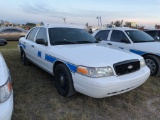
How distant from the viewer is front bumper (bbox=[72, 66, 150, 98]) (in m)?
3.32

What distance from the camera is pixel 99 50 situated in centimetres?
426

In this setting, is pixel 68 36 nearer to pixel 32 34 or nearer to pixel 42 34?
pixel 42 34

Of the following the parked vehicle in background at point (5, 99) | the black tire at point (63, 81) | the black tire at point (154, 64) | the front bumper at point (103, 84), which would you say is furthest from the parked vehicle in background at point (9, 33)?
the parked vehicle in background at point (5, 99)

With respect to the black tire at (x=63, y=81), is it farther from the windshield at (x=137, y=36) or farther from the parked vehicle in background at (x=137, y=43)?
the windshield at (x=137, y=36)

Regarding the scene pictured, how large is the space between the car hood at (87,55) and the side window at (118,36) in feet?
8.23

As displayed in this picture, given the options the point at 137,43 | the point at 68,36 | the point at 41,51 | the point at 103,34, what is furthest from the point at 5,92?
the point at 103,34

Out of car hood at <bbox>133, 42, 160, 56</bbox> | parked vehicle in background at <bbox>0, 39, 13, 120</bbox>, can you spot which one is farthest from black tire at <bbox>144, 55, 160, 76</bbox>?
parked vehicle in background at <bbox>0, 39, 13, 120</bbox>

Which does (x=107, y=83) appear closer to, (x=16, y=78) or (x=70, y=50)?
(x=70, y=50)

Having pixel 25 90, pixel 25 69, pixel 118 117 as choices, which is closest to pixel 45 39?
pixel 25 90

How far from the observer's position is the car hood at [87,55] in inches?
139

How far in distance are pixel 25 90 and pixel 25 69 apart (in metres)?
1.89

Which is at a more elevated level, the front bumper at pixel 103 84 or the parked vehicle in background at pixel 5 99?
the parked vehicle in background at pixel 5 99

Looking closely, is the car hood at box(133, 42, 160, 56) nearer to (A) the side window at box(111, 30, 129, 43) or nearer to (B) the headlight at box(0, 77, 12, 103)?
(A) the side window at box(111, 30, 129, 43)

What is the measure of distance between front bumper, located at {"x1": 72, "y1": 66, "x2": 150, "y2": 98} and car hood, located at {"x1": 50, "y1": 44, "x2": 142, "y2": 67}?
267 mm
